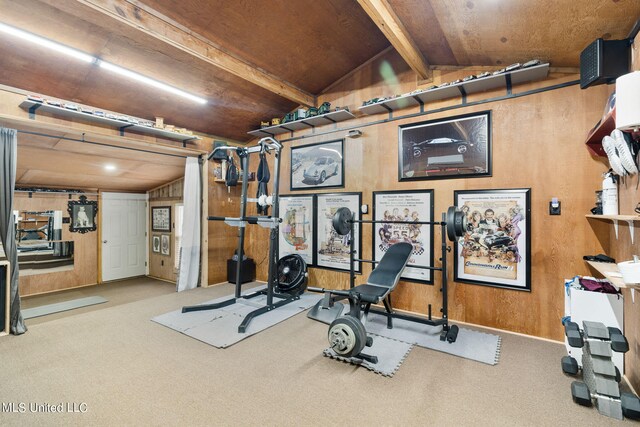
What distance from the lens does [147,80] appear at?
3.84 meters

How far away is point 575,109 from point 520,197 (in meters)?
1.03

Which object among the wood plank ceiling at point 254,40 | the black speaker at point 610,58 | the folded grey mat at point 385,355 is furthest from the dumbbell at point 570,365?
the wood plank ceiling at point 254,40

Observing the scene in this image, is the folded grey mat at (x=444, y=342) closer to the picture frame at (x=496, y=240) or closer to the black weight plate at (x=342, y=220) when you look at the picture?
the picture frame at (x=496, y=240)

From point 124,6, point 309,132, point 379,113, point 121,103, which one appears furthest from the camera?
point 309,132

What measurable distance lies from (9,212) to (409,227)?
16.5 ft

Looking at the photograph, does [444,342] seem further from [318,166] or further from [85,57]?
[85,57]

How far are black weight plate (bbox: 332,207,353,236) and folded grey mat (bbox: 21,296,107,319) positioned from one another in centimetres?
408

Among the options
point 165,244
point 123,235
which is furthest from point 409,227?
point 123,235

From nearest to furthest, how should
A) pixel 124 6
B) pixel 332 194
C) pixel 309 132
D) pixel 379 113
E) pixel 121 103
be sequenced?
pixel 124 6, pixel 121 103, pixel 379 113, pixel 332 194, pixel 309 132

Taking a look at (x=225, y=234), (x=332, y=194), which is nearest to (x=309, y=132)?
(x=332, y=194)

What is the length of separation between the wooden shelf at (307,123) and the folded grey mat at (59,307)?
12.8 ft

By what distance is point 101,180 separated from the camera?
5703mm

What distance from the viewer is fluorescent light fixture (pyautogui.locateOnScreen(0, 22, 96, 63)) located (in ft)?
9.45

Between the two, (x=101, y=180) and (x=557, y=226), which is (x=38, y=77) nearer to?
(x=101, y=180)
